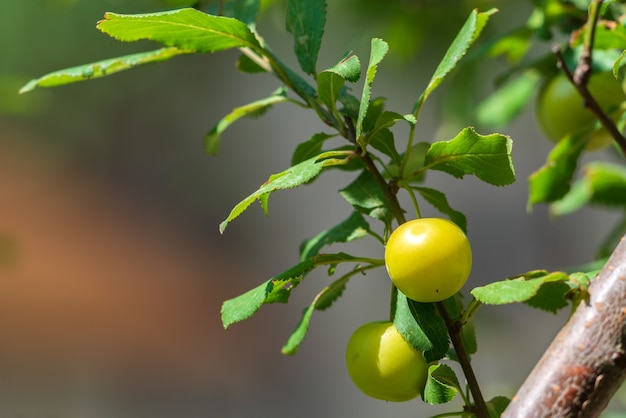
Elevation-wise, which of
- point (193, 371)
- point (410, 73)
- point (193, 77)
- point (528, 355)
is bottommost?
point (528, 355)

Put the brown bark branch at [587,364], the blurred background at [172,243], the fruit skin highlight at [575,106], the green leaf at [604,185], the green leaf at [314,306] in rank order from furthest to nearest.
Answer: the blurred background at [172,243] → the green leaf at [604,185] → the fruit skin highlight at [575,106] → the green leaf at [314,306] → the brown bark branch at [587,364]

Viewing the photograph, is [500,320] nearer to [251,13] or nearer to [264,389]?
[264,389]

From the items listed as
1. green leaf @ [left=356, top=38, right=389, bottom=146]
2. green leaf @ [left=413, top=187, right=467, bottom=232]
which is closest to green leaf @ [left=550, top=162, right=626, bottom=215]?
green leaf @ [left=413, top=187, right=467, bottom=232]

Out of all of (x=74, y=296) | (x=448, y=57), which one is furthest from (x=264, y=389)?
(x=448, y=57)

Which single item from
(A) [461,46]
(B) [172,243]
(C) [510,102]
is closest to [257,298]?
(A) [461,46]

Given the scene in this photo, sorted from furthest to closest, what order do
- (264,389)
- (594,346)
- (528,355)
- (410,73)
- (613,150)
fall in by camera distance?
(264,389) → (528,355) → (410,73) → (613,150) → (594,346)

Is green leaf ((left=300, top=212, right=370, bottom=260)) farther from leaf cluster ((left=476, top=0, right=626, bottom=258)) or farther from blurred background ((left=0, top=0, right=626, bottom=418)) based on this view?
blurred background ((left=0, top=0, right=626, bottom=418))

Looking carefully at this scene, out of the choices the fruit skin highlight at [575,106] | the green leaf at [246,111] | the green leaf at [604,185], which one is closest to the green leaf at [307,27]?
the green leaf at [246,111]

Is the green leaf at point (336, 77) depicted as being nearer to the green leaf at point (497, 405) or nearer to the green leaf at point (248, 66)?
the green leaf at point (248, 66)
